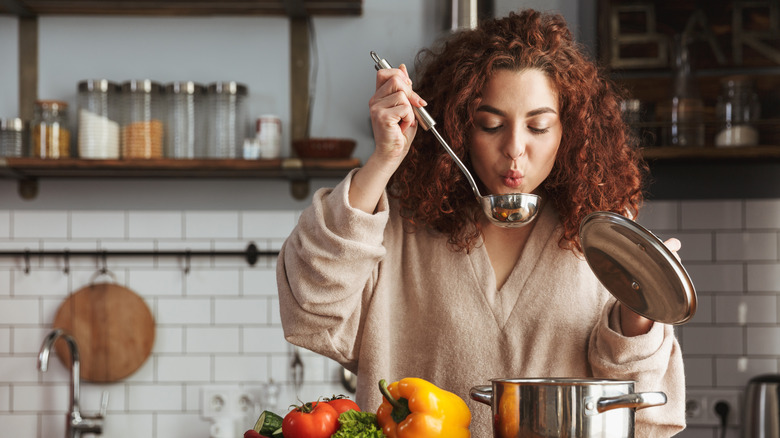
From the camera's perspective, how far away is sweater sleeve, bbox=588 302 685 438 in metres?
1.13

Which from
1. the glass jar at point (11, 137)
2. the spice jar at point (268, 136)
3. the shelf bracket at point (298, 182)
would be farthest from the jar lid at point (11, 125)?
the shelf bracket at point (298, 182)

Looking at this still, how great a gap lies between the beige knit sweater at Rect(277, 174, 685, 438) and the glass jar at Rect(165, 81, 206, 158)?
1.37 metres

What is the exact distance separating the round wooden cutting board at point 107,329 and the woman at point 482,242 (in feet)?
4.97

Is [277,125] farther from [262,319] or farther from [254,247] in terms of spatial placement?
[262,319]

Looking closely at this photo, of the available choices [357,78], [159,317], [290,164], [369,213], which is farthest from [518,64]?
[159,317]

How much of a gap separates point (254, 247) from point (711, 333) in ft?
5.19

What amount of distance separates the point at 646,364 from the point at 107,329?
2.07 m

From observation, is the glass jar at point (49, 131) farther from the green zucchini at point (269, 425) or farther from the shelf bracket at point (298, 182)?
the green zucchini at point (269, 425)

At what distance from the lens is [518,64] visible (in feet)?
4.16

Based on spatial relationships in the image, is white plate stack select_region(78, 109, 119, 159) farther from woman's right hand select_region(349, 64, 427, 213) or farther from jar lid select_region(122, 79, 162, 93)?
woman's right hand select_region(349, 64, 427, 213)

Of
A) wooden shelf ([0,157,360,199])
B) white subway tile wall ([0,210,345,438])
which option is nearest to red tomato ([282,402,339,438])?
wooden shelf ([0,157,360,199])

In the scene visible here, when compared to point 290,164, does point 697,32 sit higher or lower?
higher

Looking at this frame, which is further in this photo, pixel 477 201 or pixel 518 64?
pixel 477 201

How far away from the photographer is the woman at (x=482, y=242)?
116cm
